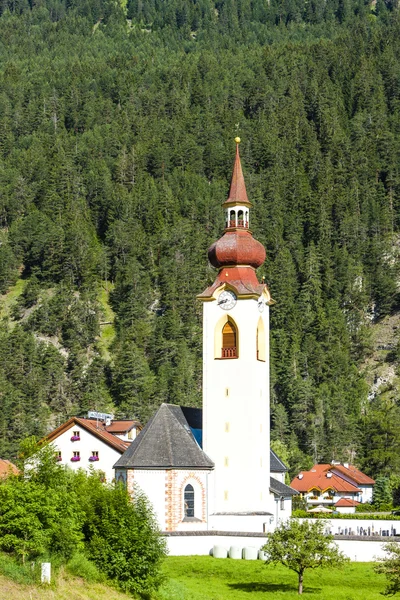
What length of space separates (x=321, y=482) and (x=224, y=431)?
1728 inches

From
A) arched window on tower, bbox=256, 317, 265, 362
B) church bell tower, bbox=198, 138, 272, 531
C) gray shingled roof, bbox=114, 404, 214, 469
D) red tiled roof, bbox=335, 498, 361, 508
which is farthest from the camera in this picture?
red tiled roof, bbox=335, 498, 361, 508

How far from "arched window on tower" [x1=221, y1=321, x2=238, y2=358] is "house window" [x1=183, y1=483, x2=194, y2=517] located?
8843 mm

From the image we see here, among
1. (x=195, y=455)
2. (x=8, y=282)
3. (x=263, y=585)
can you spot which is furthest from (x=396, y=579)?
(x=8, y=282)

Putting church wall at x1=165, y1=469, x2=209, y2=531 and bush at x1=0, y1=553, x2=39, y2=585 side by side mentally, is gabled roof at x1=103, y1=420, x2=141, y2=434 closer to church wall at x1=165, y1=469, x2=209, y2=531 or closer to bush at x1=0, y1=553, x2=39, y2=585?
church wall at x1=165, y1=469, x2=209, y2=531

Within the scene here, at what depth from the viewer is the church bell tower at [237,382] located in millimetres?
66500

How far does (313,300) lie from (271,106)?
61.0 metres

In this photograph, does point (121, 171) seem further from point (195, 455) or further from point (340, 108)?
point (195, 455)

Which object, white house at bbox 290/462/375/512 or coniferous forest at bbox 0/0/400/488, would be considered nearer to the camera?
white house at bbox 290/462/375/512

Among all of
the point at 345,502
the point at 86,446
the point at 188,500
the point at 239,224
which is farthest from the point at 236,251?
the point at 345,502

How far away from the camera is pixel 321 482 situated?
357 feet

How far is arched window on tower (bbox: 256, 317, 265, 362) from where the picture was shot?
69250 mm

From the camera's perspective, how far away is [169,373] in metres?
127

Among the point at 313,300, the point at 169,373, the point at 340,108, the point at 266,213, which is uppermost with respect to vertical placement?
the point at 340,108

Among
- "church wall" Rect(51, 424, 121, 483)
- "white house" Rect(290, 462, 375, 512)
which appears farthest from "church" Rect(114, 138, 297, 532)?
"white house" Rect(290, 462, 375, 512)
